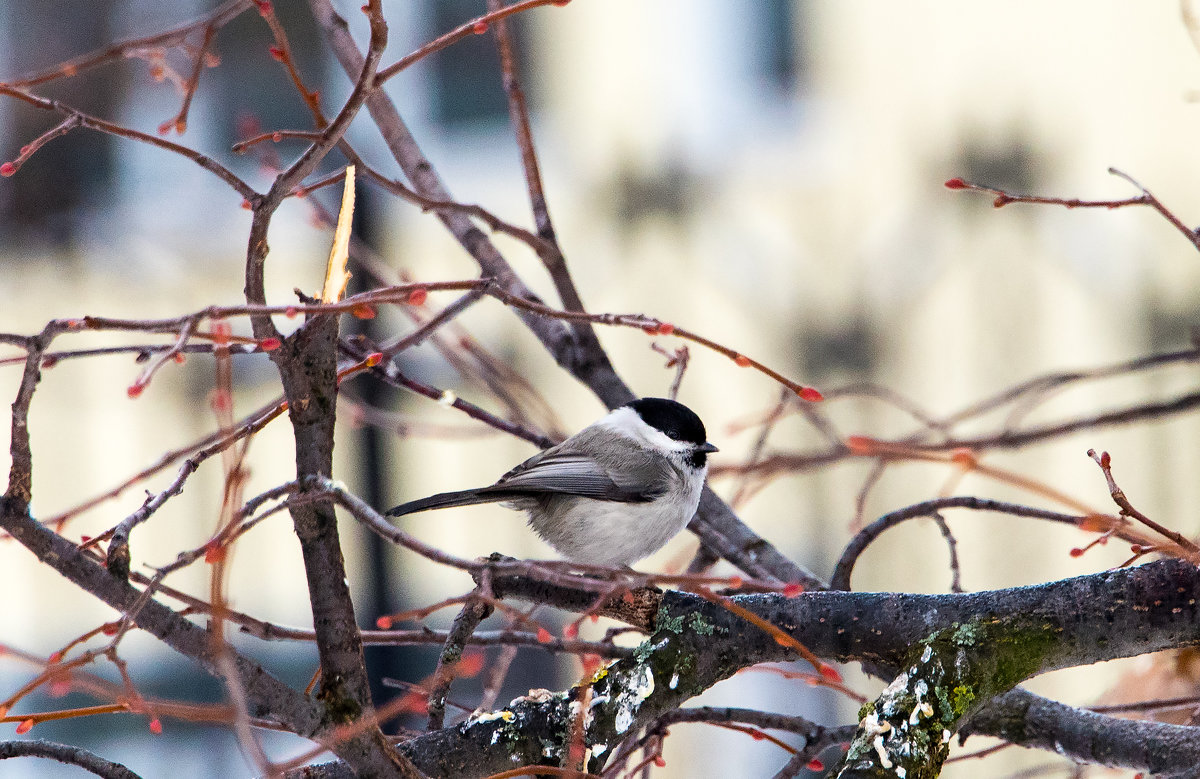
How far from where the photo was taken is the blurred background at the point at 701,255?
8.67ft

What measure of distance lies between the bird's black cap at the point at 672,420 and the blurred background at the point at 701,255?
4.20 ft

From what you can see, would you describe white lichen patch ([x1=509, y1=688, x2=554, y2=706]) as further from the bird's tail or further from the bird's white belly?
the bird's white belly

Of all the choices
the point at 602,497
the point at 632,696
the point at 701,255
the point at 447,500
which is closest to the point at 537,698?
the point at 632,696

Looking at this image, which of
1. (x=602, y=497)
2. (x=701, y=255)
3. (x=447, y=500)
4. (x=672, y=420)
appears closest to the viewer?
(x=447, y=500)

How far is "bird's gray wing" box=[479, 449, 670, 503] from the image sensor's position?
1161 millimetres

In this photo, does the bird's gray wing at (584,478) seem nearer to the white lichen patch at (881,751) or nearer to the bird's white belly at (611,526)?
the bird's white belly at (611,526)

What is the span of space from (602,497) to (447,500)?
0.23 metres

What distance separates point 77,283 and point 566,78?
1332 mm

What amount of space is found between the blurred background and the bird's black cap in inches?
50.4

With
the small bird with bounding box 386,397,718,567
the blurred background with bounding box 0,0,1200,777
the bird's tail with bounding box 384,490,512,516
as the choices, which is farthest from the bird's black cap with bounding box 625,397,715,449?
the blurred background with bounding box 0,0,1200,777

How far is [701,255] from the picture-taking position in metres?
2.81

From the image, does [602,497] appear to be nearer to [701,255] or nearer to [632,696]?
[632,696]

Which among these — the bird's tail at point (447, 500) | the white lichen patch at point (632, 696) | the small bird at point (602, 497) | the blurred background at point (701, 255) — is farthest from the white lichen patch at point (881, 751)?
the blurred background at point (701, 255)

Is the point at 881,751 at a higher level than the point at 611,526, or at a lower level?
lower
